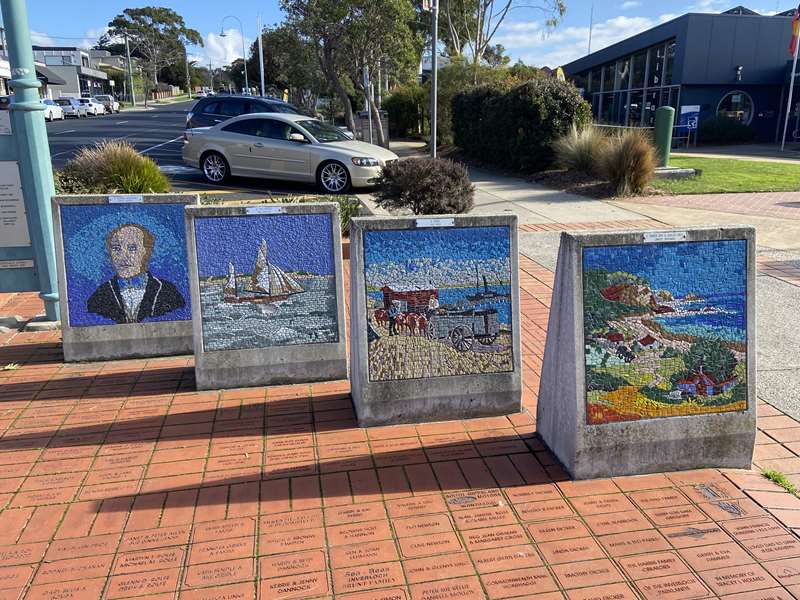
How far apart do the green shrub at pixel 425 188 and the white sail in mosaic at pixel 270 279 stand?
4.27 metres

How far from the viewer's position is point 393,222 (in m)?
4.17

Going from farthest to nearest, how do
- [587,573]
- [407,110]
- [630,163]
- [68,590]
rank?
[407,110], [630,163], [587,573], [68,590]

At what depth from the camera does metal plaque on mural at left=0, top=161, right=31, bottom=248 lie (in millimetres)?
6039

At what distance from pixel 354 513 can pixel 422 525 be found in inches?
13.6

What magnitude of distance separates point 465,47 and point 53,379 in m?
34.7

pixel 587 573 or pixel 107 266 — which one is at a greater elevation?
pixel 107 266

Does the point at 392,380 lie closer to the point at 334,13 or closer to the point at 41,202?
the point at 41,202

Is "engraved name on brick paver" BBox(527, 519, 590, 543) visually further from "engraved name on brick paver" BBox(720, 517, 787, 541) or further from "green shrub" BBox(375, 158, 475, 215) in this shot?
"green shrub" BBox(375, 158, 475, 215)

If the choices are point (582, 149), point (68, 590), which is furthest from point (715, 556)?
point (582, 149)

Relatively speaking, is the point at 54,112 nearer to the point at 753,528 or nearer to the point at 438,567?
the point at 438,567

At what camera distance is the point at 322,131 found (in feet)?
49.4

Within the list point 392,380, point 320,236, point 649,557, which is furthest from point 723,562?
point 320,236

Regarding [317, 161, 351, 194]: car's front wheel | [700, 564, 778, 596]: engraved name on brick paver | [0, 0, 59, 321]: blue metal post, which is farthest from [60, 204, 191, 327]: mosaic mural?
[317, 161, 351, 194]: car's front wheel

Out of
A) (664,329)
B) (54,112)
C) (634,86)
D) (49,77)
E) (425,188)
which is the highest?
(49,77)
